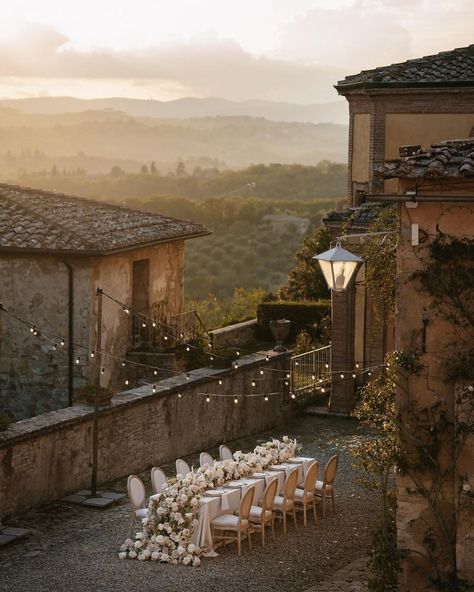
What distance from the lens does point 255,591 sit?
11859mm

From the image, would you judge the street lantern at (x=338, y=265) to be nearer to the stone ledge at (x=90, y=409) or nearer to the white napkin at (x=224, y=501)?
the white napkin at (x=224, y=501)

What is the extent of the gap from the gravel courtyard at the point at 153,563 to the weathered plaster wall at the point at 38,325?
17.4 ft

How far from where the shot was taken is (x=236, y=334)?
2836 cm

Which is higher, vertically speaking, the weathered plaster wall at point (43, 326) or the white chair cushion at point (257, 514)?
the weathered plaster wall at point (43, 326)

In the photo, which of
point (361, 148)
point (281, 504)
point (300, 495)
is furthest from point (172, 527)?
point (361, 148)

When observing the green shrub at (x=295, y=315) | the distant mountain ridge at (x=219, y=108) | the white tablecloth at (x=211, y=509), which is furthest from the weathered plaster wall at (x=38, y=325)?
the distant mountain ridge at (x=219, y=108)

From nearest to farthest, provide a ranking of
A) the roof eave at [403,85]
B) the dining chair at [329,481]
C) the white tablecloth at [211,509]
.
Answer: the white tablecloth at [211,509]
the dining chair at [329,481]
the roof eave at [403,85]

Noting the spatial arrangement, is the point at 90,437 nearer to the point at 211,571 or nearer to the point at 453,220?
the point at 211,571

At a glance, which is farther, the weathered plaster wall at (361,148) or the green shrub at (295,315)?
the green shrub at (295,315)

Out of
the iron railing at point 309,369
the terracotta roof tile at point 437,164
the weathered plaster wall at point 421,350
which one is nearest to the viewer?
the terracotta roof tile at point 437,164

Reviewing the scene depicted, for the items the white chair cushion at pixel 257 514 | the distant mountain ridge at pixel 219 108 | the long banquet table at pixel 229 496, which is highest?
the distant mountain ridge at pixel 219 108

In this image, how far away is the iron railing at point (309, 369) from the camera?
23047 millimetres

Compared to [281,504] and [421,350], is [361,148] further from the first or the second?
[421,350]

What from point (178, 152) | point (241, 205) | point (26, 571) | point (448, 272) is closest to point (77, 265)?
point (26, 571)
